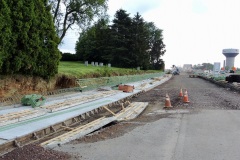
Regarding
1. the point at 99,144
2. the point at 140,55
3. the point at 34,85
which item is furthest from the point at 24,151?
the point at 140,55

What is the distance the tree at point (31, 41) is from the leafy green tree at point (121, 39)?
3983 centimetres

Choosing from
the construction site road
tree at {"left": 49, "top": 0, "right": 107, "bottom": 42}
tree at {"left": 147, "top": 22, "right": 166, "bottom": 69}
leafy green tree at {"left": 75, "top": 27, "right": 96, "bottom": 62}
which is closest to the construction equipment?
the construction site road

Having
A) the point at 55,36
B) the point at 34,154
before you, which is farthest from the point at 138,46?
the point at 34,154

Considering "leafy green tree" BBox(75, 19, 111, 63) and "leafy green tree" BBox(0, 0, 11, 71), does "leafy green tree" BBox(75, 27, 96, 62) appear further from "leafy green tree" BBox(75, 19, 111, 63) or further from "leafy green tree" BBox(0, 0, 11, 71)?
"leafy green tree" BBox(0, 0, 11, 71)

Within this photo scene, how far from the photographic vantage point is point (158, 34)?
10150cm

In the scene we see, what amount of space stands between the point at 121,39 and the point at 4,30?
46662 millimetres

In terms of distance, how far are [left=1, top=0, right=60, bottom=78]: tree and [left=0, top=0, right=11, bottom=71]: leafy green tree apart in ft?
1.17

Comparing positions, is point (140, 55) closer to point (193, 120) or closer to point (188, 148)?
point (193, 120)

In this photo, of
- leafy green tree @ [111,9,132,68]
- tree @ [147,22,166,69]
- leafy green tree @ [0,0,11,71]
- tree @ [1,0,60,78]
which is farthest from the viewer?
tree @ [147,22,166,69]

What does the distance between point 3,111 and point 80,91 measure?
25.3 ft

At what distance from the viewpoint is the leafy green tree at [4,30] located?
10711 mm

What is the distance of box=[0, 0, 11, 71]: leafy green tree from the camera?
10.7 meters

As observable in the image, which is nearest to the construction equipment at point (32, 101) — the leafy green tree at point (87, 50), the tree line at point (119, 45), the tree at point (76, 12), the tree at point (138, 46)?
the tree at point (76, 12)

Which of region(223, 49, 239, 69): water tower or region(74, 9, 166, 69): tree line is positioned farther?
region(223, 49, 239, 69): water tower
